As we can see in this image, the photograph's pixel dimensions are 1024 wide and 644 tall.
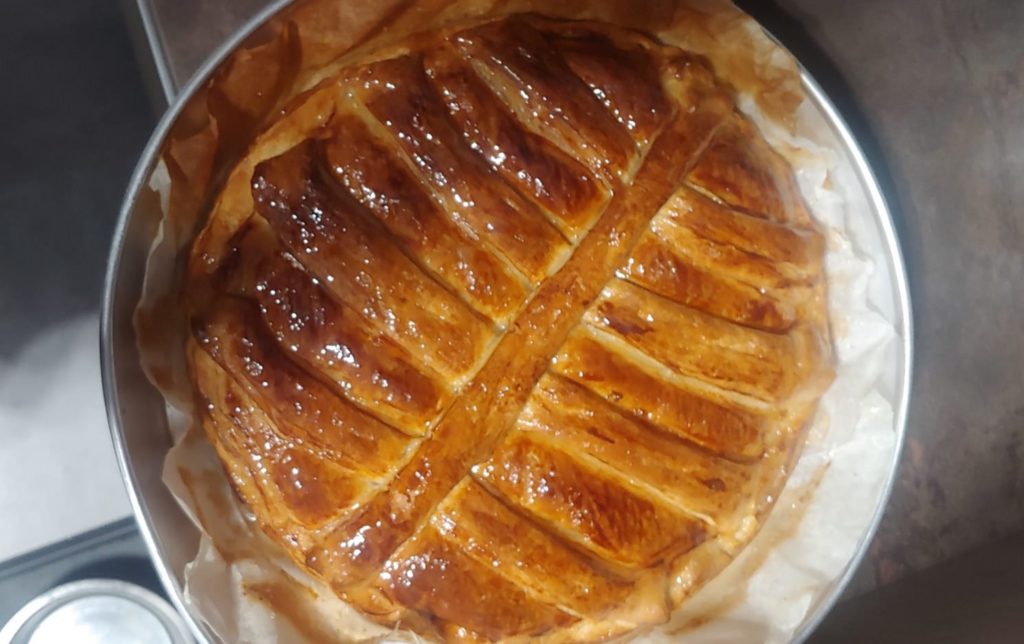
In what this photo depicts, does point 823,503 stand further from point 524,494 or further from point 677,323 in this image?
point 524,494

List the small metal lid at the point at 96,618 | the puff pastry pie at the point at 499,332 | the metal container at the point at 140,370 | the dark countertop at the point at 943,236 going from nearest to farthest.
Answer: the metal container at the point at 140,370 → the puff pastry pie at the point at 499,332 → the small metal lid at the point at 96,618 → the dark countertop at the point at 943,236

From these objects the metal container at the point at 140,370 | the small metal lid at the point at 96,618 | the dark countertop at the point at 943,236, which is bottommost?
the small metal lid at the point at 96,618

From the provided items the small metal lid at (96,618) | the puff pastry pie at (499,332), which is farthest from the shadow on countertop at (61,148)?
the small metal lid at (96,618)

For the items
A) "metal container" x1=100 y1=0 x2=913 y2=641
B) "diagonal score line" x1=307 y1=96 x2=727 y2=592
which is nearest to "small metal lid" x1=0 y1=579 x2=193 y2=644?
"metal container" x1=100 y1=0 x2=913 y2=641

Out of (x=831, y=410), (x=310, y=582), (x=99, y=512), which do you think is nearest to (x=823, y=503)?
(x=831, y=410)

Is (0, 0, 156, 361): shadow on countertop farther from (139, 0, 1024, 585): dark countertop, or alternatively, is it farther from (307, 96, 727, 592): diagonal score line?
(139, 0, 1024, 585): dark countertop

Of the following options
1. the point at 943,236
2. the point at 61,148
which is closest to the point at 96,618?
the point at 61,148

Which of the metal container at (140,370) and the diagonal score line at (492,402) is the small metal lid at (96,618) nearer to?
the metal container at (140,370)
